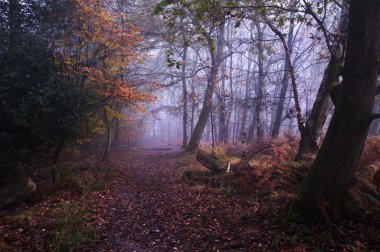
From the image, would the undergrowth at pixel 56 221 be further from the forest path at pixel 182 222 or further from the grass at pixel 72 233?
the forest path at pixel 182 222

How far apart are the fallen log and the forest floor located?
155cm

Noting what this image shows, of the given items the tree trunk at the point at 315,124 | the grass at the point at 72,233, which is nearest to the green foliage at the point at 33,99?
the grass at the point at 72,233

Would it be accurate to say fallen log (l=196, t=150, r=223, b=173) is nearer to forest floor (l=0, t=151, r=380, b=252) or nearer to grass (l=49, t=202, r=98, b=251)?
forest floor (l=0, t=151, r=380, b=252)

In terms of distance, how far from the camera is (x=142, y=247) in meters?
6.04

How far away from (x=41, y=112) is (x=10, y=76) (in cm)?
174

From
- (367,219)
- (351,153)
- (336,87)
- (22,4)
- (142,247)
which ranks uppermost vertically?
(22,4)

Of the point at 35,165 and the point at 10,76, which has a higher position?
the point at 10,76

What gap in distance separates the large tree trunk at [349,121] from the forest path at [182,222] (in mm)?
1225

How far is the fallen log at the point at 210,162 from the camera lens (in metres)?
11.6

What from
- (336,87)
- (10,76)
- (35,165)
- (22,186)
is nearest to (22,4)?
(10,76)

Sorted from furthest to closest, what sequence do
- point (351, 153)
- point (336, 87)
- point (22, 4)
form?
point (22, 4) < point (336, 87) < point (351, 153)

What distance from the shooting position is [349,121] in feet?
17.0

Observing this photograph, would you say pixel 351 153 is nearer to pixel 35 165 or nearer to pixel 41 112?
pixel 41 112

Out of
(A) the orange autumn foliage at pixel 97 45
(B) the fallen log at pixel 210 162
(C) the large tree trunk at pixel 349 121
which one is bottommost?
(B) the fallen log at pixel 210 162
